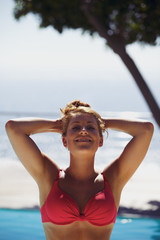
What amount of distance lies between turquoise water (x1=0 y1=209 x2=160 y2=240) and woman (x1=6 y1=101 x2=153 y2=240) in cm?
257

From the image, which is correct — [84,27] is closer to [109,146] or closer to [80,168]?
[109,146]

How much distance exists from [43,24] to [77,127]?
12.0ft

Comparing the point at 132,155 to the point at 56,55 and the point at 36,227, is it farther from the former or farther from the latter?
the point at 56,55

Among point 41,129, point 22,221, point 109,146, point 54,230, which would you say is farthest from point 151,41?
point 54,230

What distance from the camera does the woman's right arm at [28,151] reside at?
5.63ft

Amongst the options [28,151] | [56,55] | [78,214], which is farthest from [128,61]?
[56,55]

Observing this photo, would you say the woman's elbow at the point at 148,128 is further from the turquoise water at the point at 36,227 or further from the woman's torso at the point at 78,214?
the turquoise water at the point at 36,227

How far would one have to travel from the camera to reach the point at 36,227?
448 cm

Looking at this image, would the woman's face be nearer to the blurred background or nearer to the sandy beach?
the blurred background

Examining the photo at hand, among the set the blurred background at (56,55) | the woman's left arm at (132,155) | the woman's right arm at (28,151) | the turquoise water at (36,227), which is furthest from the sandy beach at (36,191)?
the woman's right arm at (28,151)

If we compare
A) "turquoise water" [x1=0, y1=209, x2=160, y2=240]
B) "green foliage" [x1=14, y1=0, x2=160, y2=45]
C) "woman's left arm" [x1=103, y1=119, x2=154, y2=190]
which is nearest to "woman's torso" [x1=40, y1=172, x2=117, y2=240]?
"woman's left arm" [x1=103, y1=119, x2=154, y2=190]

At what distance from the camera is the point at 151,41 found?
5168mm

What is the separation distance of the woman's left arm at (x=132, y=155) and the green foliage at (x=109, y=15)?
3206 millimetres

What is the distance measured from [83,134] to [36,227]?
3135mm
